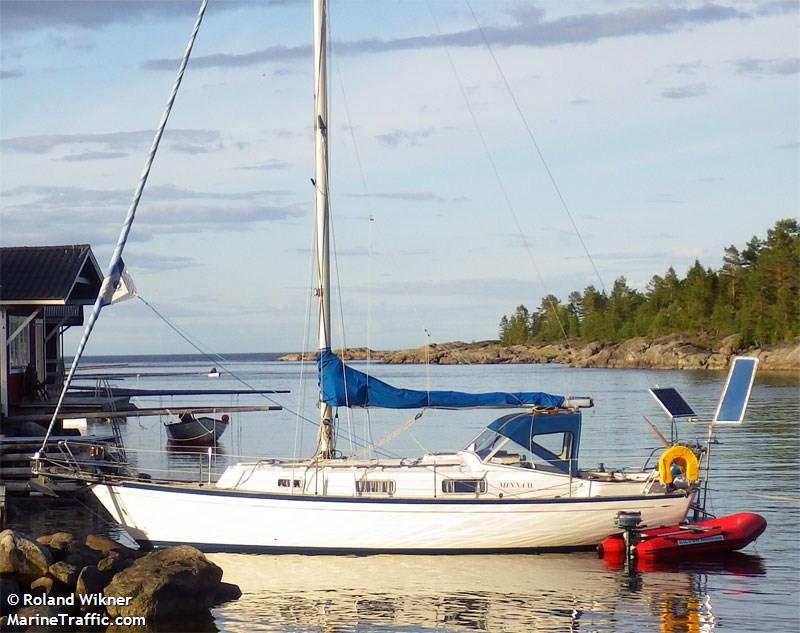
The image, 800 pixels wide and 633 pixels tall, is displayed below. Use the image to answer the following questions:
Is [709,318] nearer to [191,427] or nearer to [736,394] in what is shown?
[191,427]

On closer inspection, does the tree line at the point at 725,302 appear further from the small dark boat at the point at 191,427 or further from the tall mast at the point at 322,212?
the tall mast at the point at 322,212

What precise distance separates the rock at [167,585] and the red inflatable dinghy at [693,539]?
809 cm

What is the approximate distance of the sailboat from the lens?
21.2 m

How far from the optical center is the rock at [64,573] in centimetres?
1708

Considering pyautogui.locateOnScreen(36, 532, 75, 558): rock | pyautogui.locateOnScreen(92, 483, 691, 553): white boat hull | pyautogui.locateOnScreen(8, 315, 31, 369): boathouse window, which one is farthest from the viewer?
pyautogui.locateOnScreen(8, 315, 31, 369): boathouse window

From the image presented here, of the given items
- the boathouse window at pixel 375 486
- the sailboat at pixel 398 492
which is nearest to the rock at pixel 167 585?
the sailboat at pixel 398 492

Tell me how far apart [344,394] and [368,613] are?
549 centimetres

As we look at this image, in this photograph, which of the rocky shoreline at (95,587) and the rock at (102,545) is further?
the rock at (102,545)

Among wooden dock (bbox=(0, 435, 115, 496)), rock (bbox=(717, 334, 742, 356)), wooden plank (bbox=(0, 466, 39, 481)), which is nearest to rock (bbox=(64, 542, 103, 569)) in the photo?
wooden dock (bbox=(0, 435, 115, 496))

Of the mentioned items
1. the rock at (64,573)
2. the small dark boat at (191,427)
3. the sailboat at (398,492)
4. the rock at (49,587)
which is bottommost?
the rock at (49,587)

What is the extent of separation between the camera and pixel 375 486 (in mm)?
21562

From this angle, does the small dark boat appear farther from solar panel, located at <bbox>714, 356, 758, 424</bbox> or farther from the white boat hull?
solar panel, located at <bbox>714, 356, 758, 424</bbox>

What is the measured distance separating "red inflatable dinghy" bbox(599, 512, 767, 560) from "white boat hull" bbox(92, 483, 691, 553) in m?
0.50

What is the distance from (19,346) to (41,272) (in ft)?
8.87
